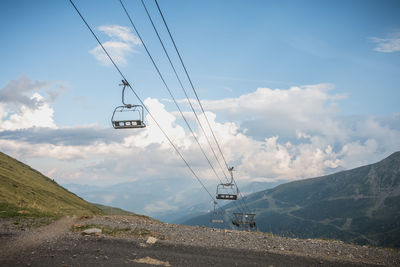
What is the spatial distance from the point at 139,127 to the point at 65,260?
909cm

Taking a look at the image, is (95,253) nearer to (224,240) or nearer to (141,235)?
(141,235)

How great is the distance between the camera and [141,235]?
22000 mm

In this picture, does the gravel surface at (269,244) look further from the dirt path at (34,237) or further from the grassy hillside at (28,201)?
the grassy hillside at (28,201)

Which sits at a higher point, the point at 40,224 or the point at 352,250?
the point at 40,224

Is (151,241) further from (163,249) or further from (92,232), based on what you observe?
(92,232)

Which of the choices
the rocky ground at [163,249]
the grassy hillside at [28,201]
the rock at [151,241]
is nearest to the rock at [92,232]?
the rocky ground at [163,249]

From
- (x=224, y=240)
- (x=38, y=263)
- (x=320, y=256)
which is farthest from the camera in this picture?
(x=224, y=240)

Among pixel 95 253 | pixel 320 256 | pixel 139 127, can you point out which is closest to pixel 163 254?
pixel 95 253

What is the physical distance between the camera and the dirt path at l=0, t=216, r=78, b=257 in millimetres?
17281

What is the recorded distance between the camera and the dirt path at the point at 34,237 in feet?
56.7

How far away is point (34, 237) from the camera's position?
66.6ft

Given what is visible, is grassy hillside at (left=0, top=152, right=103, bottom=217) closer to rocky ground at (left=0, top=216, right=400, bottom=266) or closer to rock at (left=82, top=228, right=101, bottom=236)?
rocky ground at (left=0, top=216, right=400, bottom=266)

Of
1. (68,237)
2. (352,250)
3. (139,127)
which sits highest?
(139,127)

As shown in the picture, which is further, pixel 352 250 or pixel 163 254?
pixel 352 250
